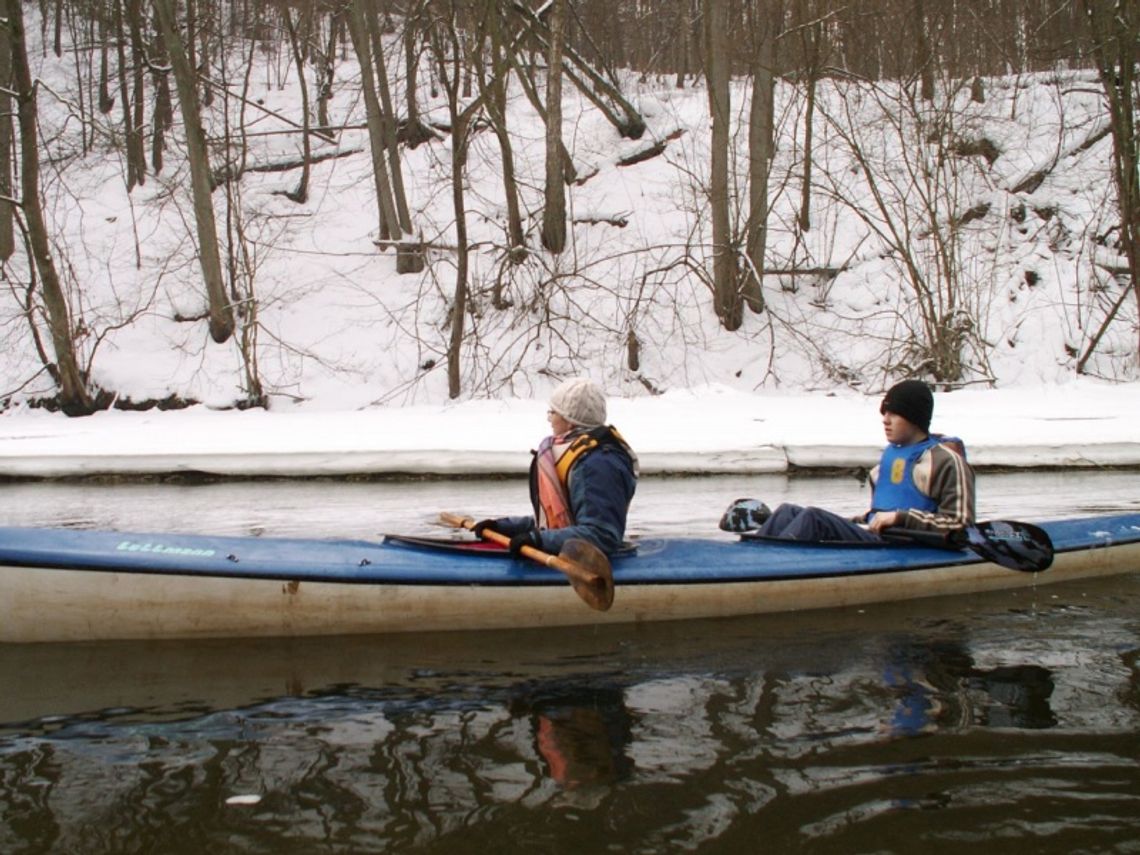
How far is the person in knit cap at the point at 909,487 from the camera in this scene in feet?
16.3

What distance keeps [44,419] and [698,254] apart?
8.80 m

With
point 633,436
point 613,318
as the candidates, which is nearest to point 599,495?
point 633,436

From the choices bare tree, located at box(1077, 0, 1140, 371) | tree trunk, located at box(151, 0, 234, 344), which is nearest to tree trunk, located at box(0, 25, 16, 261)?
tree trunk, located at box(151, 0, 234, 344)

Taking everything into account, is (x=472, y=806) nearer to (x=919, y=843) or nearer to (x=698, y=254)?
(x=919, y=843)

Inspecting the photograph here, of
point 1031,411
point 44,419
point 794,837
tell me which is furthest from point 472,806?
point 44,419

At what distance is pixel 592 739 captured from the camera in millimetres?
3510

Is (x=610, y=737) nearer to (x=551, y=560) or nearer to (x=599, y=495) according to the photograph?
(x=551, y=560)

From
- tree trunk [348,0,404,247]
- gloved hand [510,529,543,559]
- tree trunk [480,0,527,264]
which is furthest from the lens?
tree trunk [348,0,404,247]

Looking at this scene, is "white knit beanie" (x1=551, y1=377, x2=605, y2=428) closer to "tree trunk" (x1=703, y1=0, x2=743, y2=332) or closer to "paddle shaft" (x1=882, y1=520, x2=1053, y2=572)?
"paddle shaft" (x1=882, y1=520, x2=1053, y2=572)

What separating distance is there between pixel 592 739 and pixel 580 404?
1346 millimetres

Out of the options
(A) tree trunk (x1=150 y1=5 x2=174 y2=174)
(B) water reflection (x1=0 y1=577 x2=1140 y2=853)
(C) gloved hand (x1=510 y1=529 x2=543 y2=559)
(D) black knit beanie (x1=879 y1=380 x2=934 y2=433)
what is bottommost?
(B) water reflection (x1=0 y1=577 x2=1140 y2=853)

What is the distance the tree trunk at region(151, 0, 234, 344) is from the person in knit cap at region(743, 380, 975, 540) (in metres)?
10.4

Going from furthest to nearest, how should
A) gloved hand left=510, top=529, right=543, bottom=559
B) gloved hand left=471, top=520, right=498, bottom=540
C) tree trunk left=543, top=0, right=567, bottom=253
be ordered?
1. tree trunk left=543, top=0, right=567, bottom=253
2. gloved hand left=471, top=520, right=498, bottom=540
3. gloved hand left=510, top=529, right=543, bottom=559

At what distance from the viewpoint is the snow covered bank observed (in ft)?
28.9
